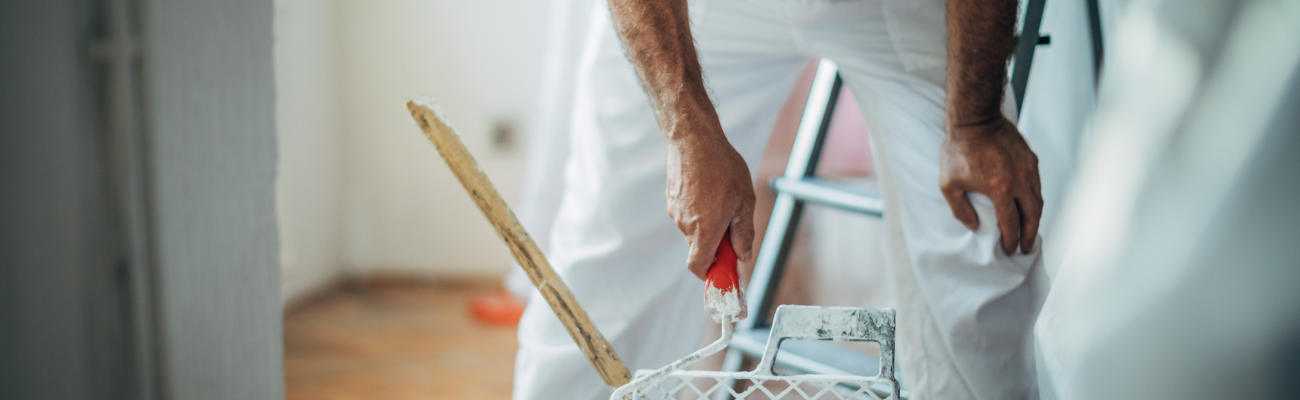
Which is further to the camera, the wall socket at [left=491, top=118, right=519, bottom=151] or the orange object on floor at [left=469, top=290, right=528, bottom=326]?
the wall socket at [left=491, top=118, right=519, bottom=151]

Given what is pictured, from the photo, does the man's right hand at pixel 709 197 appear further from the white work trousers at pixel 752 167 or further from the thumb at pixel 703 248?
the white work trousers at pixel 752 167

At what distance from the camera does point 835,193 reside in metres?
0.95

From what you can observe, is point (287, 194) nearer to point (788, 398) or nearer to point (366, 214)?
point (366, 214)

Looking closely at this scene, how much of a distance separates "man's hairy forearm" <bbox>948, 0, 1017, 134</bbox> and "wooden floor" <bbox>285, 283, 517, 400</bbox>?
1.04 metres

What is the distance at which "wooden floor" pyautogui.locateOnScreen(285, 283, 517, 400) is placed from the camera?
1.48 metres

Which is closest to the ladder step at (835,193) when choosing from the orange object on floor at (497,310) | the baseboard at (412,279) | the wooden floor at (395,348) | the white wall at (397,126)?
the wooden floor at (395,348)

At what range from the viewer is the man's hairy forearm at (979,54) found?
26.5 inches

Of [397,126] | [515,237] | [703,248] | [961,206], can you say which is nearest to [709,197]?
[703,248]

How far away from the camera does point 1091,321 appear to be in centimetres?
58

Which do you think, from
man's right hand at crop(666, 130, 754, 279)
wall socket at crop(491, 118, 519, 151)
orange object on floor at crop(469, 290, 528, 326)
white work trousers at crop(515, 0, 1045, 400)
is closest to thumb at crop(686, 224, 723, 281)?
man's right hand at crop(666, 130, 754, 279)

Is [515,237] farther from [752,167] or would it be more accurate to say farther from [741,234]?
[752,167]

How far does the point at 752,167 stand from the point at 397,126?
5.10 feet

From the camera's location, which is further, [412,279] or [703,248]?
[412,279]

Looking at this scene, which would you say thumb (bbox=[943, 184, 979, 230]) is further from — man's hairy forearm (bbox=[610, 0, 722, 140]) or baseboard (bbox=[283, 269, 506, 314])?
baseboard (bbox=[283, 269, 506, 314])
